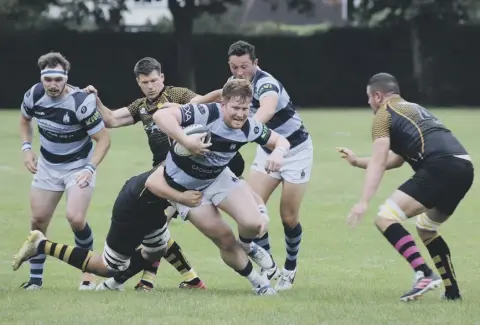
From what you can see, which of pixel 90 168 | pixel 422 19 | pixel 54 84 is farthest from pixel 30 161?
pixel 422 19

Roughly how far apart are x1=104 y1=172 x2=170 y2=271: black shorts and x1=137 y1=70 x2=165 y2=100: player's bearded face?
994 millimetres

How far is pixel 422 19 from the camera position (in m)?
45.0

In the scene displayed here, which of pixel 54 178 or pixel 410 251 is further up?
pixel 54 178

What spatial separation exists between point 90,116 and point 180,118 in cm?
158

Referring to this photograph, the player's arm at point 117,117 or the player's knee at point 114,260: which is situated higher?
the player's arm at point 117,117

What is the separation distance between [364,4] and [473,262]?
3691 cm

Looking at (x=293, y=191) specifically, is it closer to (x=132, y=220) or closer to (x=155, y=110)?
(x=155, y=110)

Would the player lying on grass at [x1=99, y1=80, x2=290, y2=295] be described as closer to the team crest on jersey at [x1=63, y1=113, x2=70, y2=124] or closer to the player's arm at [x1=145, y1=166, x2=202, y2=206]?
the player's arm at [x1=145, y1=166, x2=202, y2=206]

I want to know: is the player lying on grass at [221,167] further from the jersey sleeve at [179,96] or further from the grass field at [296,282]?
the jersey sleeve at [179,96]

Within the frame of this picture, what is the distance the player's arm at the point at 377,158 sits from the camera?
28.8ft

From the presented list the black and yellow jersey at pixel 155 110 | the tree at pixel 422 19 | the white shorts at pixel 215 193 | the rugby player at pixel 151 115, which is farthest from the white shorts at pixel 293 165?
the tree at pixel 422 19

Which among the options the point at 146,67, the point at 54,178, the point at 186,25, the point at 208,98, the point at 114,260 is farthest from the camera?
the point at 186,25

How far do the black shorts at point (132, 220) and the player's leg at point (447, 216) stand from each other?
2.14 metres

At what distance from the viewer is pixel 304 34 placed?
148 feet
